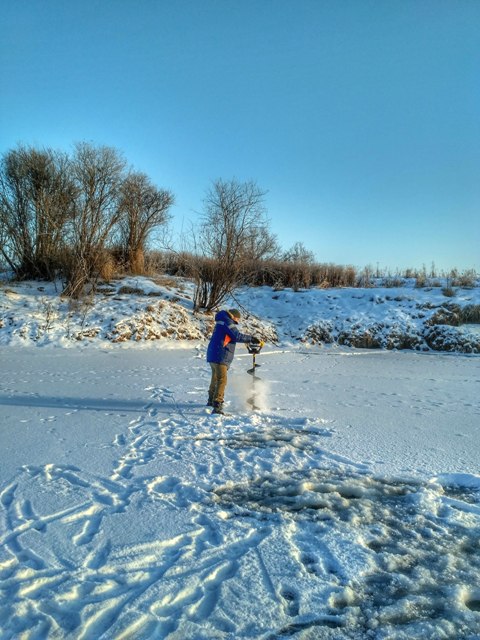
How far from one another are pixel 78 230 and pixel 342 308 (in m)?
11.5

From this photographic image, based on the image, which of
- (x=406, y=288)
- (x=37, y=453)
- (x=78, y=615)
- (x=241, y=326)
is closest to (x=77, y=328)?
(x=241, y=326)

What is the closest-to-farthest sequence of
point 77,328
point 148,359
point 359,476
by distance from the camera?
point 359,476 < point 148,359 < point 77,328

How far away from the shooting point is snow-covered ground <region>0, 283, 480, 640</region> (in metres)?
2.77

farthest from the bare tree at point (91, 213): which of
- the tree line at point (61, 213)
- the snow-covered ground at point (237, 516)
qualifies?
the snow-covered ground at point (237, 516)

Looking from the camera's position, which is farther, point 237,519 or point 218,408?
point 218,408

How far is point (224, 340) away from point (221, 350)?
170 millimetres

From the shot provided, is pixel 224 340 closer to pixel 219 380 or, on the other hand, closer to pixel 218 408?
pixel 219 380

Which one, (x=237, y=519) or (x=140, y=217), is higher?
(x=140, y=217)

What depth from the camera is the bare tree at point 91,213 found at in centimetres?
1786

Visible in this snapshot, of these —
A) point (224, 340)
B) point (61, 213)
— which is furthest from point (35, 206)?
point (224, 340)

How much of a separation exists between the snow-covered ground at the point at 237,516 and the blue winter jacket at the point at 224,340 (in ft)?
3.14

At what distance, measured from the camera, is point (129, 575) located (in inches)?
122

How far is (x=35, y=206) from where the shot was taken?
19312mm

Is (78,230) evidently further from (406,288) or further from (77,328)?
(406,288)
